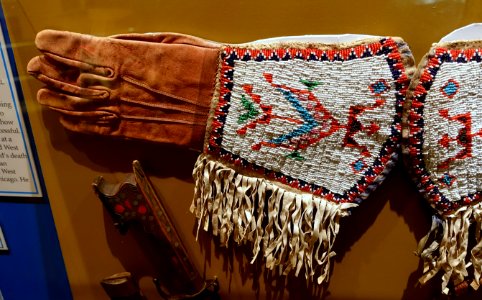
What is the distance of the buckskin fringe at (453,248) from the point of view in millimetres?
774

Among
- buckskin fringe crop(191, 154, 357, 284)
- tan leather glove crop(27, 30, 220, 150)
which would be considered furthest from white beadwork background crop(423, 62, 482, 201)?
tan leather glove crop(27, 30, 220, 150)

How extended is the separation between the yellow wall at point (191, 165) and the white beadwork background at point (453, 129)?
0.21 ft

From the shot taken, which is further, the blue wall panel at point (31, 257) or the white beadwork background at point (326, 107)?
the blue wall panel at point (31, 257)

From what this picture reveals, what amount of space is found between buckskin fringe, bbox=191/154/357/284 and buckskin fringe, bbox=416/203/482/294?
0.55 feet

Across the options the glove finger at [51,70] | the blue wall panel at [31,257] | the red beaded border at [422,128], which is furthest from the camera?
the blue wall panel at [31,257]

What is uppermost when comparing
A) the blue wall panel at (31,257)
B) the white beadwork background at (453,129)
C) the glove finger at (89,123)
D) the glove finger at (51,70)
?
the glove finger at (51,70)

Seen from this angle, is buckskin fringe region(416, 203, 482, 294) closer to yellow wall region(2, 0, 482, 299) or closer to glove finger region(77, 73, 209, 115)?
yellow wall region(2, 0, 482, 299)

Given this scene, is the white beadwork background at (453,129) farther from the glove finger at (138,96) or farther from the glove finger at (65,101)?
the glove finger at (65,101)

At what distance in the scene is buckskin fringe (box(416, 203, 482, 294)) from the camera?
2.54 ft

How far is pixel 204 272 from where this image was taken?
3.11ft

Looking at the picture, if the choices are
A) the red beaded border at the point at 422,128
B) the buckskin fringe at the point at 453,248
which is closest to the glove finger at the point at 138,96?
the red beaded border at the point at 422,128

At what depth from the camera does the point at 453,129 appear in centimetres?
72

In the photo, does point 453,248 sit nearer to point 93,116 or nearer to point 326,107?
point 326,107

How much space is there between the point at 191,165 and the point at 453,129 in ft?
→ 1.56
